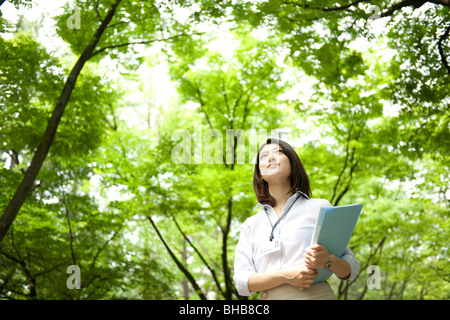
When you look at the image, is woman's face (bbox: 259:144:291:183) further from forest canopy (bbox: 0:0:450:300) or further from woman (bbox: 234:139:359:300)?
forest canopy (bbox: 0:0:450:300)

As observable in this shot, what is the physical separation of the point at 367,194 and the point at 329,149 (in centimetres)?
330

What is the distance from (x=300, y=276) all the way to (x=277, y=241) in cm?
19

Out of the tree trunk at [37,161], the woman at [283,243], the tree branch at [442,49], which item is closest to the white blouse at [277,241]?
the woman at [283,243]

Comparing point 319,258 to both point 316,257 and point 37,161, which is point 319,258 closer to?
point 316,257

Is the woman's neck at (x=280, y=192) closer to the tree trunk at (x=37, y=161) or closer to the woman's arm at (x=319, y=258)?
the woman's arm at (x=319, y=258)

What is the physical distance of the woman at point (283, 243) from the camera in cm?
136

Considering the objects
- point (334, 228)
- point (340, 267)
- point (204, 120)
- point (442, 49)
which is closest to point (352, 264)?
point (340, 267)

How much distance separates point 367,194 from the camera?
1133 cm

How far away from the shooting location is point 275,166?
1695 millimetres

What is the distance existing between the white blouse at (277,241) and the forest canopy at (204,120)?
3694 millimetres

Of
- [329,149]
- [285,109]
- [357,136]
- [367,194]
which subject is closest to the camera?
[357,136]
